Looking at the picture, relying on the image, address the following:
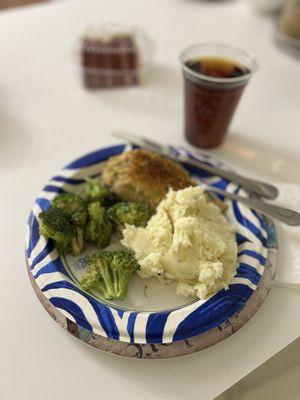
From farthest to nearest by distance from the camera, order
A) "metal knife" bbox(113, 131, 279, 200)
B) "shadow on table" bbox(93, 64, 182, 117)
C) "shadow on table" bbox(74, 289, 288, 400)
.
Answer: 1. "shadow on table" bbox(93, 64, 182, 117)
2. "metal knife" bbox(113, 131, 279, 200)
3. "shadow on table" bbox(74, 289, 288, 400)

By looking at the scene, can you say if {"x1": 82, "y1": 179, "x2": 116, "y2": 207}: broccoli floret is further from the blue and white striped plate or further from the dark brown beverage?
the dark brown beverage

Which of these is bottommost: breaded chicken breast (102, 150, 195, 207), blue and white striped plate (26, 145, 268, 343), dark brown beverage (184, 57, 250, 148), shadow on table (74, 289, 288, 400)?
shadow on table (74, 289, 288, 400)

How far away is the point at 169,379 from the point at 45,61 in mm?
1504

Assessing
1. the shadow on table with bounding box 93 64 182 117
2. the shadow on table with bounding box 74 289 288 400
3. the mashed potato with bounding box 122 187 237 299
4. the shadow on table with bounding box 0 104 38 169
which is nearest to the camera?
the shadow on table with bounding box 74 289 288 400

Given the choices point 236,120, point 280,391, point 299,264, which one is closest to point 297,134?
point 236,120

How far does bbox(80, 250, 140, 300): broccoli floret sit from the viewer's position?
3.01ft

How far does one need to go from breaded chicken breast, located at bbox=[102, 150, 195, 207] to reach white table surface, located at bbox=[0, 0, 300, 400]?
27 cm

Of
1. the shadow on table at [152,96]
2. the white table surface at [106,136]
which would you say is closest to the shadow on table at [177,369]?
the white table surface at [106,136]

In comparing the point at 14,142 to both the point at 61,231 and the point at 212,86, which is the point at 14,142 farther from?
the point at 212,86

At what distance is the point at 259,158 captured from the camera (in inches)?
54.0

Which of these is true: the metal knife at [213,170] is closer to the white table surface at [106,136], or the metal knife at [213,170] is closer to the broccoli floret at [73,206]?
the white table surface at [106,136]

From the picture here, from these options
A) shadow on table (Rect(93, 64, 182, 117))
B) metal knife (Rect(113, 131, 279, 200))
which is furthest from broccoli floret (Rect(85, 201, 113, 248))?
shadow on table (Rect(93, 64, 182, 117))

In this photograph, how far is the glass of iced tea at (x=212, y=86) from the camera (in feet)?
4.06

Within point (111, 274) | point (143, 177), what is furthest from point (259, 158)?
point (111, 274)
